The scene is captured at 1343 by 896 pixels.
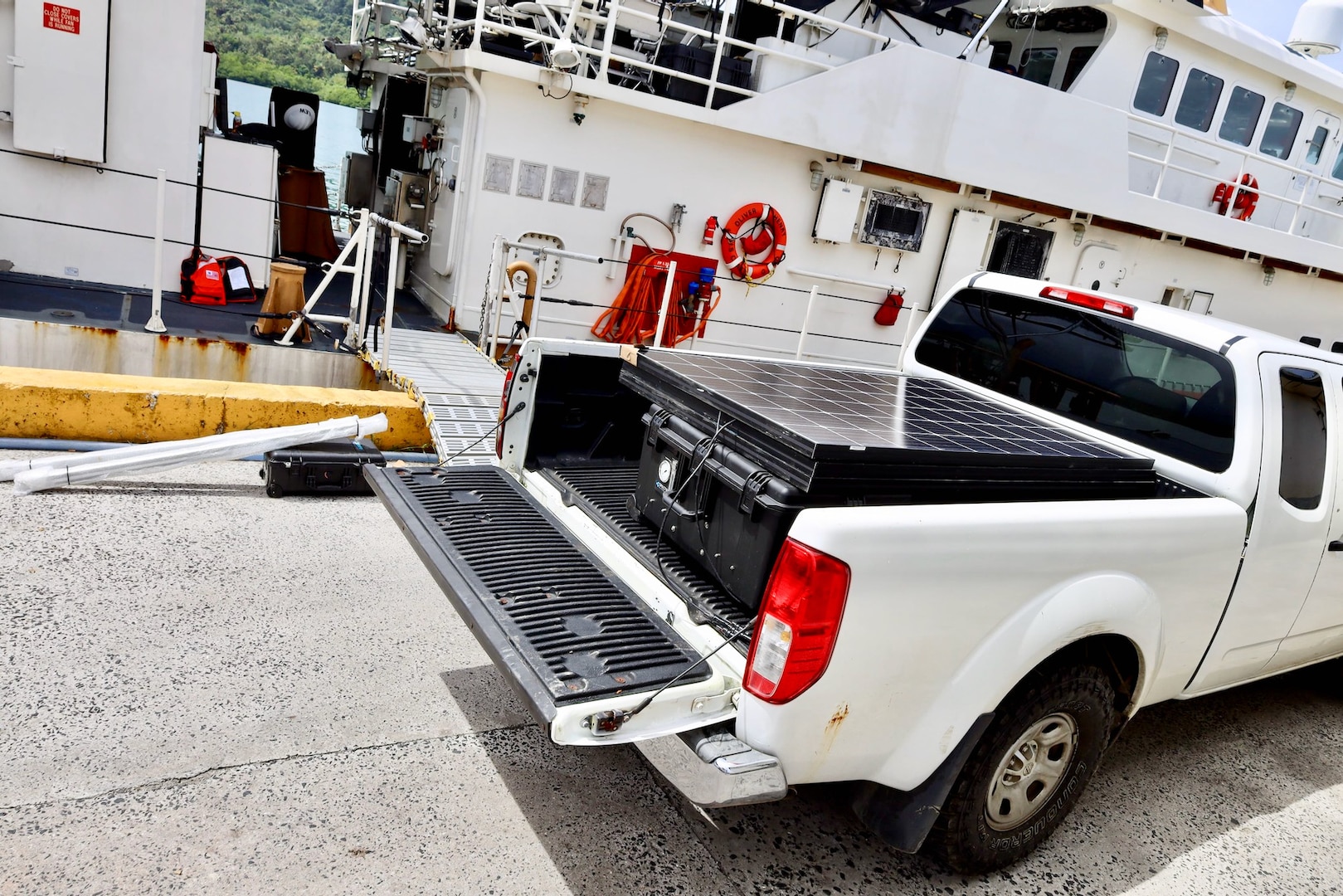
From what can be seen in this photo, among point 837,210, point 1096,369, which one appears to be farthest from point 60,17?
point 1096,369

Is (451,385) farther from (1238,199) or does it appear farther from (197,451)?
(1238,199)

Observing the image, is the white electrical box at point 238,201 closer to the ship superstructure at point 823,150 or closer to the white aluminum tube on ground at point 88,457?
the ship superstructure at point 823,150

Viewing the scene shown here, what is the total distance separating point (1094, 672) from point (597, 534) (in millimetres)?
1839

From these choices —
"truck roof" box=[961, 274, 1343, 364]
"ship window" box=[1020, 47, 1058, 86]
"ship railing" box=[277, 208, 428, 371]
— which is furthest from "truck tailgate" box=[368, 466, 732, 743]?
"ship window" box=[1020, 47, 1058, 86]

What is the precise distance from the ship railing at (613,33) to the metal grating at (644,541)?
5.80 m

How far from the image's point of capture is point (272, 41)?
33188 mm

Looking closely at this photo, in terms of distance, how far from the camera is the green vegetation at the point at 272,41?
109 ft

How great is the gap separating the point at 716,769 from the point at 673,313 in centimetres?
821

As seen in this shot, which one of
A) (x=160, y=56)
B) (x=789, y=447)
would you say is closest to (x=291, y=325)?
(x=160, y=56)

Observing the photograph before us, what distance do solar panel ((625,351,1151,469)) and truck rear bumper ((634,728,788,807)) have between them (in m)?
0.86

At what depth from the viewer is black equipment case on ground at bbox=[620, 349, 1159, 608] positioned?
2.81 meters

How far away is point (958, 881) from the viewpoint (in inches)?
124

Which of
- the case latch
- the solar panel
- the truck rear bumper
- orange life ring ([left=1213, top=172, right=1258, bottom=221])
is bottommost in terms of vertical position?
the truck rear bumper

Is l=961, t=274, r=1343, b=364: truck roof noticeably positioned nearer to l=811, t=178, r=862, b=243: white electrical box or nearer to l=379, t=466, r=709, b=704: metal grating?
l=379, t=466, r=709, b=704: metal grating
